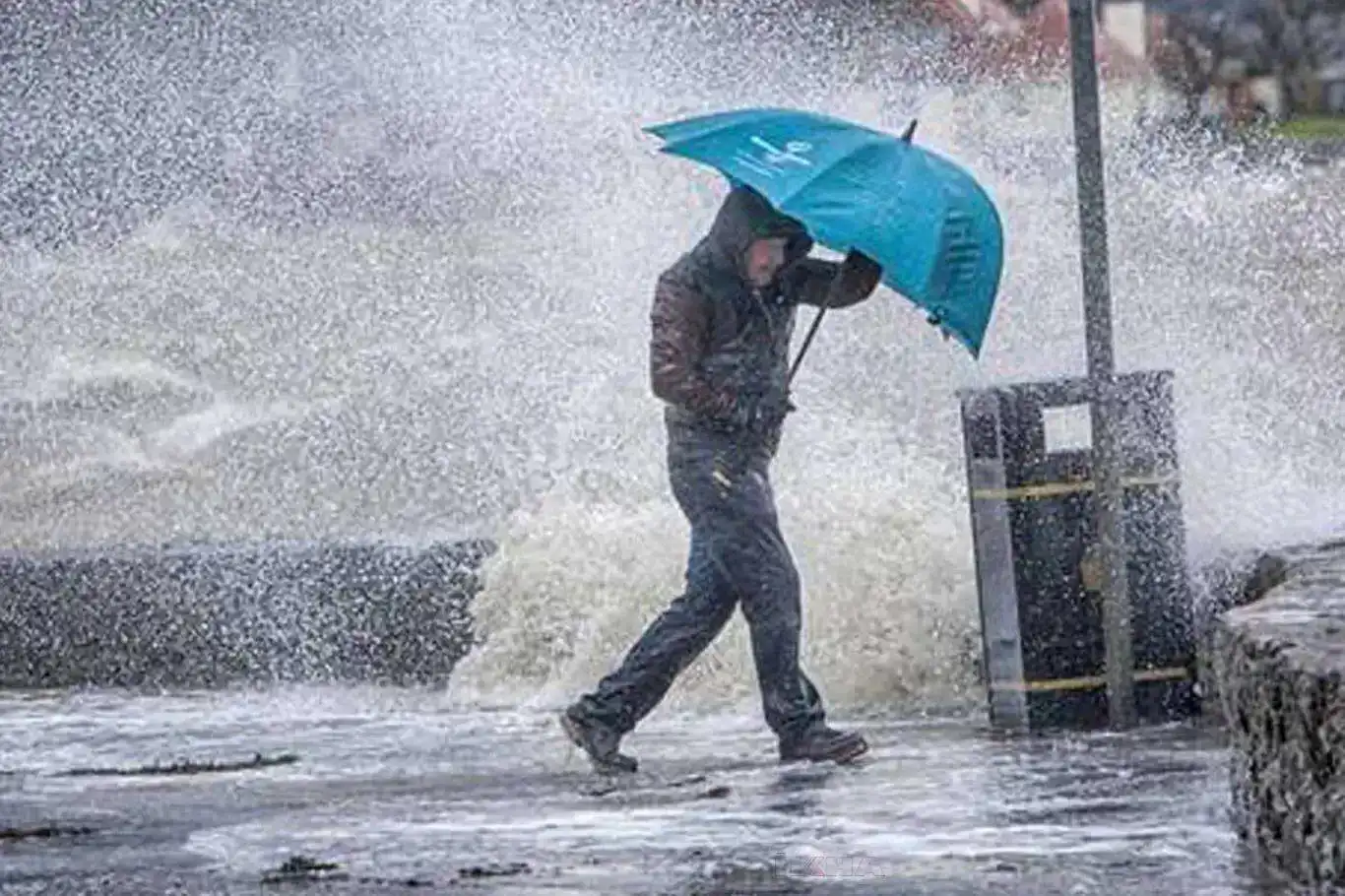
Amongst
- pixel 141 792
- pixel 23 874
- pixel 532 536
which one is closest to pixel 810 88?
pixel 532 536

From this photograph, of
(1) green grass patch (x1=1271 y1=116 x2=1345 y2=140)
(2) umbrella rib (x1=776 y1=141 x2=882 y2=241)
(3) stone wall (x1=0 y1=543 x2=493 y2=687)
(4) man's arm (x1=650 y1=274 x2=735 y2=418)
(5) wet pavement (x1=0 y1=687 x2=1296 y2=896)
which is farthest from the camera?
(1) green grass patch (x1=1271 y1=116 x2=1345 y2=140)

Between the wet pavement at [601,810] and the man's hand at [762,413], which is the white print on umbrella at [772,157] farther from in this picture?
the wet pavement at [601,810]

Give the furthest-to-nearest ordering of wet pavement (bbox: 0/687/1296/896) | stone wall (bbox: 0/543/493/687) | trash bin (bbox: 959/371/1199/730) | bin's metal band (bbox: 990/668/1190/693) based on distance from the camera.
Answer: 1. stone wall (bbox: 0/543/493/687)
2. bin's metal band (bbox: 990/668/1190/693)
3. trash bin (bbox: 959/371/1199/730)
4. wet pavement (bbox: 0/687/1296/896)

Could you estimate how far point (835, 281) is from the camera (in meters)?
10.9

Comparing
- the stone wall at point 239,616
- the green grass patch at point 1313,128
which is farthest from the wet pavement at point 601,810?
the green grass patch at point 1313,128

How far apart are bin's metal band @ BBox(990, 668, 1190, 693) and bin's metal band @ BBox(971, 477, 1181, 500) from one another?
51 cm

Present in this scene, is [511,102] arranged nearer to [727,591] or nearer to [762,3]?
[762,3]

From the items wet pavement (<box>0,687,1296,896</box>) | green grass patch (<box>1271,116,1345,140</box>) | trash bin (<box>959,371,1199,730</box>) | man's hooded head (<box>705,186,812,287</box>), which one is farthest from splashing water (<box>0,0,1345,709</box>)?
man's hooded head (<box>705,186,812,287</box>)

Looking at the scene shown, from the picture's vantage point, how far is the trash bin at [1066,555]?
1103cm

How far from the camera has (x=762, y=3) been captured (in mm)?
20578

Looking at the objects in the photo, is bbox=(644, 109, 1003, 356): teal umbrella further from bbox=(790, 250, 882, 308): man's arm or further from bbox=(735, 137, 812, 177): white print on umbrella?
bbox=(790, 250, 882, 308): man's arm

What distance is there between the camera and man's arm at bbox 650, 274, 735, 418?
35.1ft

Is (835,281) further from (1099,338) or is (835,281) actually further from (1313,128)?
(1313,128)

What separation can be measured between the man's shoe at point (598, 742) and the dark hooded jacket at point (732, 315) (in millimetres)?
824
